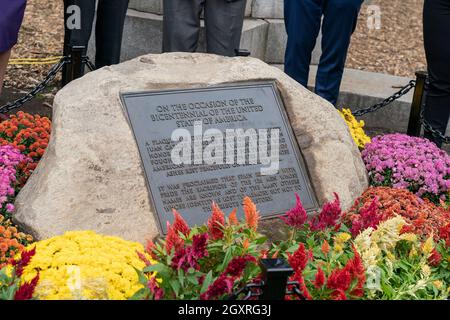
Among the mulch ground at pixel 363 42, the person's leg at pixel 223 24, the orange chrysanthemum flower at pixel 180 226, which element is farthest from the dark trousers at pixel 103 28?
the orange chrysanthemum flower at pixel 180 226

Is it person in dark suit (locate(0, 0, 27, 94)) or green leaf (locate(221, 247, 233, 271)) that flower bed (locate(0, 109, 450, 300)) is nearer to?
green leaf (locate(221, 247, 233, 271))

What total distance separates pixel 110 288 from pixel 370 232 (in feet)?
3.77

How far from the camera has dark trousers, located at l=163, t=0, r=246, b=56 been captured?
213 inches

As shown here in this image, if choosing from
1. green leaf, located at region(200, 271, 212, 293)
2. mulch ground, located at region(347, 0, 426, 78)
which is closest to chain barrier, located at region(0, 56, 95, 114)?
green leaf, located at region(200, 271, 212, 293)

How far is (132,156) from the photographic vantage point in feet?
12.8

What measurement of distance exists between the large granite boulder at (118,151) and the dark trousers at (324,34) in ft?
3.90

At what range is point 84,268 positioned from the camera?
2945mm

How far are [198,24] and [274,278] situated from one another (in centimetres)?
324

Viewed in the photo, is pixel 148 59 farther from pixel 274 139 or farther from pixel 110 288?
pixel 110 288

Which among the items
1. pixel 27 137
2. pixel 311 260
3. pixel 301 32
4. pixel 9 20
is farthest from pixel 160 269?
pixel 301 32

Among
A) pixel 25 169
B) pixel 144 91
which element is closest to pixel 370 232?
pixel 144 91

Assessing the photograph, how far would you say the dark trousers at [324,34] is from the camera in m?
5.55

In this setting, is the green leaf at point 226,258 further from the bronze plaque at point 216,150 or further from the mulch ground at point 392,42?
the mulch ground at point 392,42

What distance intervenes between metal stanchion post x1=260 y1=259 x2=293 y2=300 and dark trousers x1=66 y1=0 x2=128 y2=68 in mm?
3354
